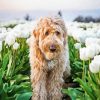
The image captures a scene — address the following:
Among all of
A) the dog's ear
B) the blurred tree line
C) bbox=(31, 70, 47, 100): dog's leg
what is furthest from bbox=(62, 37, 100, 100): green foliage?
the blurred tree line

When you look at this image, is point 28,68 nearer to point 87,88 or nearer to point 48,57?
point 48,57

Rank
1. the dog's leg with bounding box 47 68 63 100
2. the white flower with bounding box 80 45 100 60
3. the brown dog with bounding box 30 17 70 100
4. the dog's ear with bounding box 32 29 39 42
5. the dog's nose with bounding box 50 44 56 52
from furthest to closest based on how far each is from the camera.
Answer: the dog's leg with bounding box 47 68 63 100, the dog's ear with bounding box 32 29 39 42, the brown dog with bounding box 30 17 70 100, the dog's nose with bounding box 50 44 56 52, the white flower with bounding box 80 45 100 60

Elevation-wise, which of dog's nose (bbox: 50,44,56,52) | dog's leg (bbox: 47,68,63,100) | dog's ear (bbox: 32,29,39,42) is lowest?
dog's leg (bbox: 47,68,63,100)

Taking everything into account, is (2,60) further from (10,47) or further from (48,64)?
(48,64)

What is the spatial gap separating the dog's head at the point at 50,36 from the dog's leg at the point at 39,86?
387mm

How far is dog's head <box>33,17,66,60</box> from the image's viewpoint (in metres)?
5.85

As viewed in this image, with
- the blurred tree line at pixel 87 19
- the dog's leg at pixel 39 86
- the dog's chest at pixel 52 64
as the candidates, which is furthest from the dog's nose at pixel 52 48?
the blurred tree line at pixel 87 19

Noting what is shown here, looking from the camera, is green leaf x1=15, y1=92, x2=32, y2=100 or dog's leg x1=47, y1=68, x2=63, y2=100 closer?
green leaf x1=15, y1=92, x2=32, y2=100

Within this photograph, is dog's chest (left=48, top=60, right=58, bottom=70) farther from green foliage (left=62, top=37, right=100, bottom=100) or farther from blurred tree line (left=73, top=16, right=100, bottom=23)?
blurred tree line (left=73, top=16, right=100, bottom=23)

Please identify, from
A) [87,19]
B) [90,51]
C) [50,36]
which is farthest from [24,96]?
[87,19]

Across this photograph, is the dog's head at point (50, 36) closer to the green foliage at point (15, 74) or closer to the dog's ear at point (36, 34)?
the dog's ear at point (36, 34)

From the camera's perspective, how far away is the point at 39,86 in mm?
6473

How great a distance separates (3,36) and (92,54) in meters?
2.33

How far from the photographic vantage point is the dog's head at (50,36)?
5.85 metres
